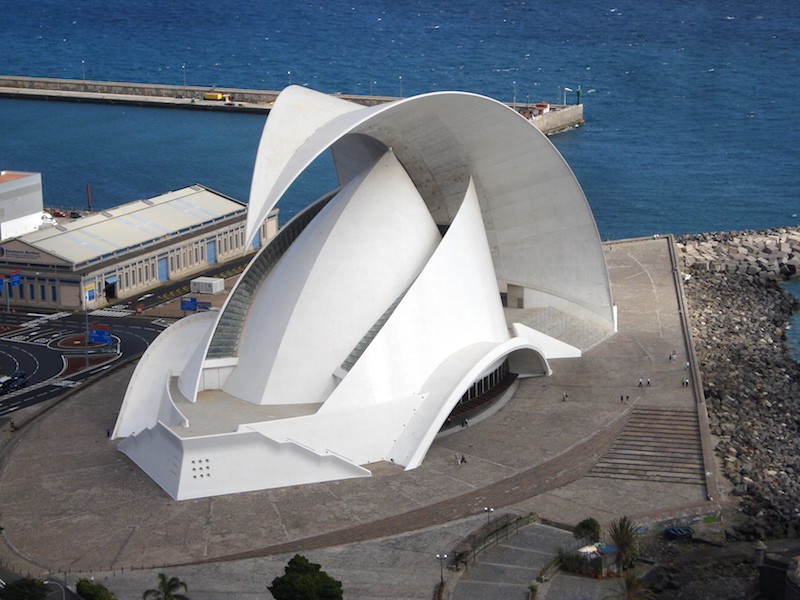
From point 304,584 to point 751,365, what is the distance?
29.0 meters

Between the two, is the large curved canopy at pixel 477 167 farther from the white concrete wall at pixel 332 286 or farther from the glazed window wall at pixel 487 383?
the glazed window wall at pixel 487 383

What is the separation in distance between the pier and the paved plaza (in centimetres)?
7320

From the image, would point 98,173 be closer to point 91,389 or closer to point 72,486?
point 91,389

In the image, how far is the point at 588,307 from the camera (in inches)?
2202

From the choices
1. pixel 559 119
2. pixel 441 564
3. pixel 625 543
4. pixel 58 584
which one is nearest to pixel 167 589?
pixel 58 584

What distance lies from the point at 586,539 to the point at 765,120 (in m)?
86.9

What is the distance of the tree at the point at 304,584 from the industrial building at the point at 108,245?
3223cm

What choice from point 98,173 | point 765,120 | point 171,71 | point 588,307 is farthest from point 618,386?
point 171,71

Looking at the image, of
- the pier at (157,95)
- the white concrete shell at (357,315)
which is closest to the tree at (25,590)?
the white concrete shell at (357,315)

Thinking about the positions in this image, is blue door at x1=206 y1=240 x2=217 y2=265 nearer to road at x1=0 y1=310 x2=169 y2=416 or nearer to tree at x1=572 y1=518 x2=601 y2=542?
road at x1=0 y1=310 x2=169 y2=416

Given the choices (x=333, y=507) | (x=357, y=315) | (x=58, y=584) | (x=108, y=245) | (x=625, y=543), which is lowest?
(x=58, y=584)

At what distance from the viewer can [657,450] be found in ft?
147

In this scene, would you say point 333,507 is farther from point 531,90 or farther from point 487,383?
point 531,90

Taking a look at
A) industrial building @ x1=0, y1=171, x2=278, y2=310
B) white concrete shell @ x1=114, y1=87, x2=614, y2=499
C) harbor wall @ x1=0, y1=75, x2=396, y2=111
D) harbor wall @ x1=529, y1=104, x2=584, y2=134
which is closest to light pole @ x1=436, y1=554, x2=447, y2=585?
white concrete shell @ x1=114, y1=87, x2=614, y2=499
